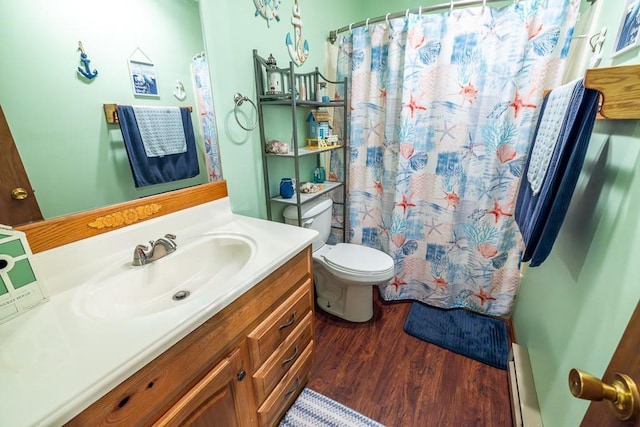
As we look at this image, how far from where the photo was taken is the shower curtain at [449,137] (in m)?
1.43

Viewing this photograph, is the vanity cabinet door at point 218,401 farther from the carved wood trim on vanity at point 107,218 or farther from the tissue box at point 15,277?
the carved wood trim on vanity at point 107,218

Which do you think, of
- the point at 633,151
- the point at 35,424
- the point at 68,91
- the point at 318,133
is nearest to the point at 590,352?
the point at 633,151

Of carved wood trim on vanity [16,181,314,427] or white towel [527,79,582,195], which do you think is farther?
white towel [527,79,582,195]

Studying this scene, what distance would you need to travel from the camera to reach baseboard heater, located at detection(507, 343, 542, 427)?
110 centimetres

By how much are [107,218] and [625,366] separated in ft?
4.23

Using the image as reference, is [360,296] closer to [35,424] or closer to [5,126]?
[35,424]

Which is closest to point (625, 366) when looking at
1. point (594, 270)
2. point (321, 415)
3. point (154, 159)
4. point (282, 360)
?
point (594, 270)

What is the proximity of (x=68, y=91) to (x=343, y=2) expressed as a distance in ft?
5.92

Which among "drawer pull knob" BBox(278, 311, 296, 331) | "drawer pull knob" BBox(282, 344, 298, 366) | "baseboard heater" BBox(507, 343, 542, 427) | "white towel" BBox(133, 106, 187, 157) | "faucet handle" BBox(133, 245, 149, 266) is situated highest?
"white towel" BBox(133, 106, 187, 157)

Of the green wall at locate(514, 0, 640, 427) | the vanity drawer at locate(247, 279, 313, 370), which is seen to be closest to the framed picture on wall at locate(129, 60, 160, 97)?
the vanity drawer at locate(247, 279, 313, 370)

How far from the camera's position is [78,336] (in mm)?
602

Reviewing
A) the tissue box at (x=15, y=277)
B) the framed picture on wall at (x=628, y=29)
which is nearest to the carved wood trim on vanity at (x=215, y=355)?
the tissue box at (x=15, y=277)

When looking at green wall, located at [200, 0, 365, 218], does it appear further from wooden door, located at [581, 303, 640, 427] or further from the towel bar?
wooden door, located at [581, 303, 640, 427]

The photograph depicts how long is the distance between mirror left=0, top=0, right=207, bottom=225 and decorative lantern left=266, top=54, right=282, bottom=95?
42 cm
